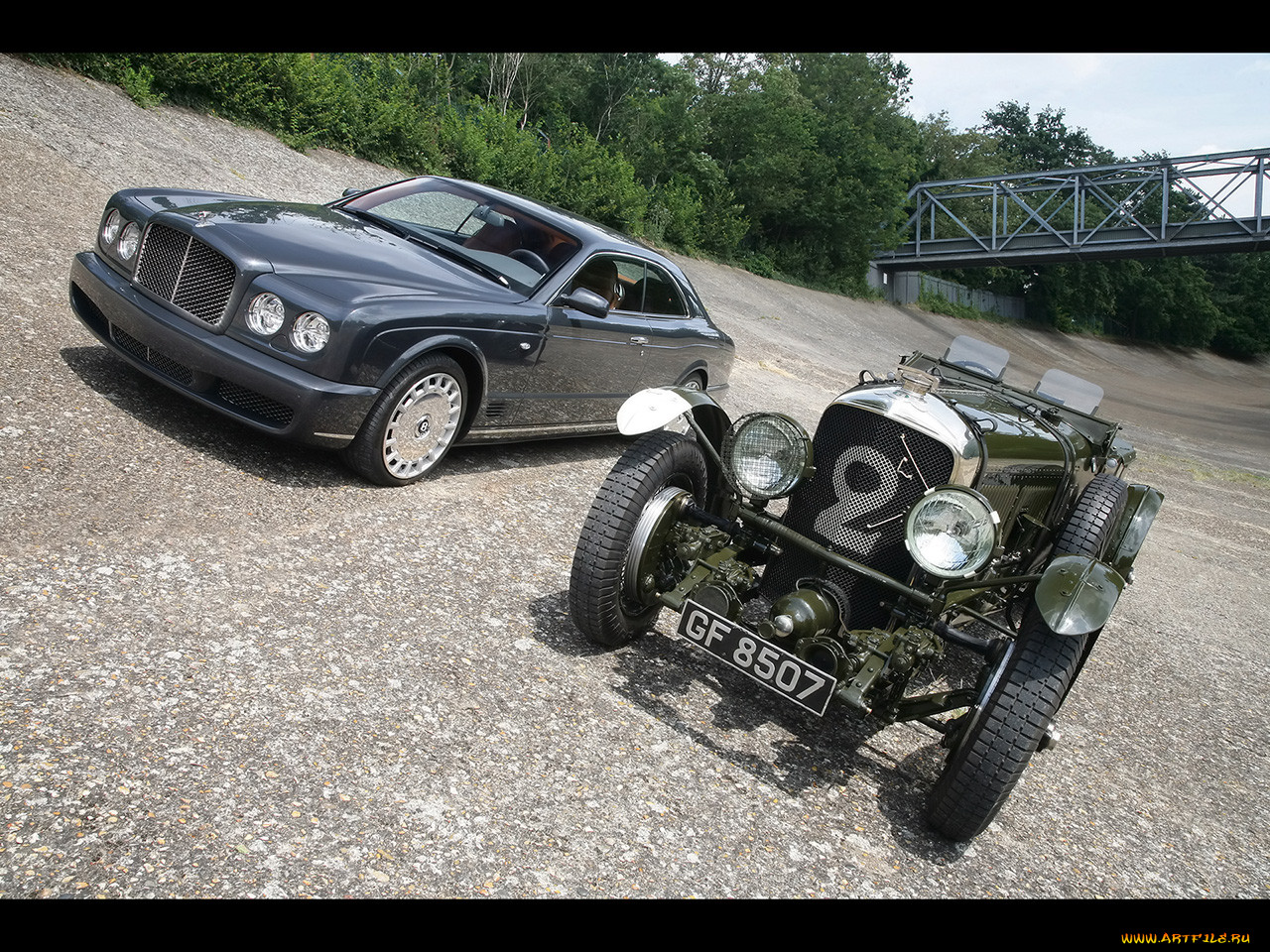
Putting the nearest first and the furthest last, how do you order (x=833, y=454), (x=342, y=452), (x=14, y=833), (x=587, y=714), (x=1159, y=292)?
1. (x=14, y=833)
2. (x=587, y=714)
3. (x=833, y=454)
4. (x=342, y=452)
5. (x=1159, y=292)

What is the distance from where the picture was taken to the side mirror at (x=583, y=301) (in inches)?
220

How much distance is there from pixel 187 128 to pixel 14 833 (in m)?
13.3

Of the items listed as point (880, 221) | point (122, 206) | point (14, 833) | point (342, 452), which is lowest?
point (14, 833)

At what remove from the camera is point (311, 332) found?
4398mm

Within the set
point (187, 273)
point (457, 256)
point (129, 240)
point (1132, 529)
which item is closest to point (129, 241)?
point (129, 240)

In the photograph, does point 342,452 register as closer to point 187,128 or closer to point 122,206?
point 122,206

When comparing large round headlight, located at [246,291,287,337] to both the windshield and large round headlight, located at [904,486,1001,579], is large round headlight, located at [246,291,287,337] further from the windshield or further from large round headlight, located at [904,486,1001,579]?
large round headlight, located at [904,486,1001,579]

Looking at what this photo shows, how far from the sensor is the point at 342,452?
16.0ft

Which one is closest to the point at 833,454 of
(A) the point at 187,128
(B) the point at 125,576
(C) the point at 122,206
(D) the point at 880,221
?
(B) the point at 125,576

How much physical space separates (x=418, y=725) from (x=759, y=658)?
1.26 meters

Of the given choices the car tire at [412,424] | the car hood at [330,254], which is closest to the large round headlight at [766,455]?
the car tire at [412,424]

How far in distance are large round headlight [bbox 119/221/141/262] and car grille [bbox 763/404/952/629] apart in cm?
378

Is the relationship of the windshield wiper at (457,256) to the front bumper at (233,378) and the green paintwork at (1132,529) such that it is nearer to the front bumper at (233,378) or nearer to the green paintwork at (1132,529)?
the front bumper at (233,378)

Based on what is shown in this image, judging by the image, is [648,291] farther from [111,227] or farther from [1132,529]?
[1132,529]
